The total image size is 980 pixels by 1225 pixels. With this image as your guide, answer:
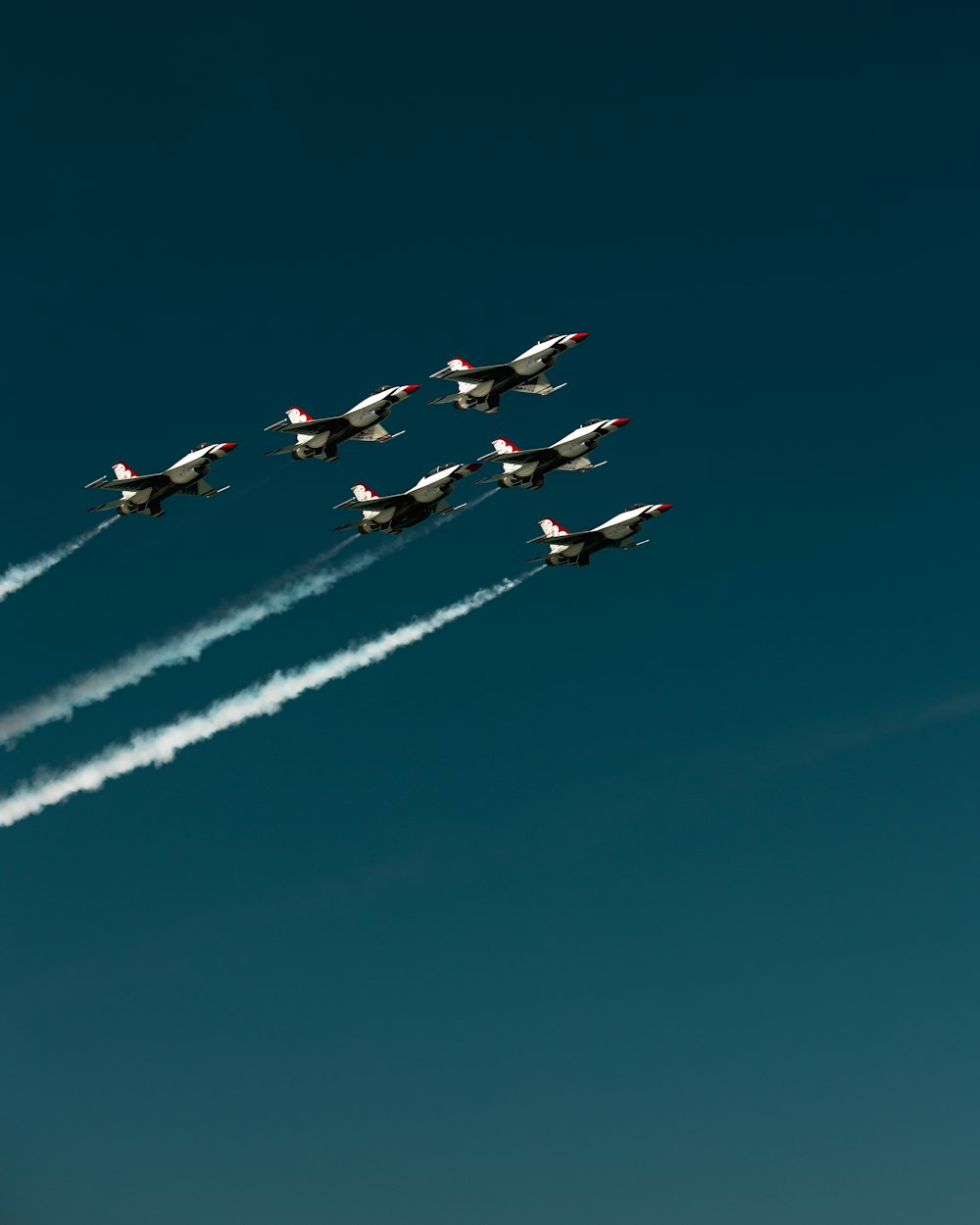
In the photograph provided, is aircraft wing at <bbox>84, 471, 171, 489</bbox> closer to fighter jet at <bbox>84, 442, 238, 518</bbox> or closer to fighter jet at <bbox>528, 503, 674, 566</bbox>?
fighter jet at <bbox>84, 442, 238, 518</bbox>

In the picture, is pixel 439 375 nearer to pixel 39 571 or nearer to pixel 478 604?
pixel 478 604

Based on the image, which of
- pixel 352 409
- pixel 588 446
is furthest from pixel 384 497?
pixel 588 446

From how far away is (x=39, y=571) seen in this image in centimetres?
16462

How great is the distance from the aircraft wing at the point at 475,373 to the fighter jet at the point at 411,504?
23.1 ft

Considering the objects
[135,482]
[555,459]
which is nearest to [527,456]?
[555,459]

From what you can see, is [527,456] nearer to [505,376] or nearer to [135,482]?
[505,376]

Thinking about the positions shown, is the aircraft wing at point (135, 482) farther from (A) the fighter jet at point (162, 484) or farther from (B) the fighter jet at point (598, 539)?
(B) the fighter jet at point (598, 539)

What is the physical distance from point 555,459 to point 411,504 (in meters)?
12.5

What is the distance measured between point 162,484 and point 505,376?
28.9 metres

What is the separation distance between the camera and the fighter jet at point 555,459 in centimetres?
15275

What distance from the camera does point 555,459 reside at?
153 m

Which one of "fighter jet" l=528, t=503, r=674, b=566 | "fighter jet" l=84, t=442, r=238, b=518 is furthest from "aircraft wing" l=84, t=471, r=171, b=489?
"fighter jet" l=528, t=503, r=674, b=566

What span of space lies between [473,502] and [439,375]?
1124 centimetres

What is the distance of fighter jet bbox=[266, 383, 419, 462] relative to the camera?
153750mm
